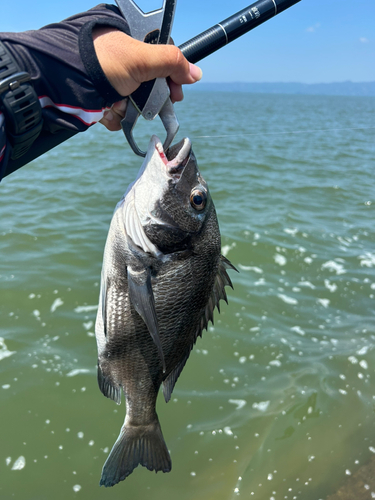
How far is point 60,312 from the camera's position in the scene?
16.6 ft

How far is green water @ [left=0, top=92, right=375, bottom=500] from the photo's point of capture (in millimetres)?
3332

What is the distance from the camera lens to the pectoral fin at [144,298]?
1800 mm

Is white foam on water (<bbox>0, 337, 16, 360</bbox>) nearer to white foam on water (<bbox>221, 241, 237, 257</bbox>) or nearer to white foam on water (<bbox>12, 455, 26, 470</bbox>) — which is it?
white foam on water (<bbox>12, 455, 26, 470</bbox>)

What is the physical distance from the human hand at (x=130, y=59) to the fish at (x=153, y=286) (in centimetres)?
28

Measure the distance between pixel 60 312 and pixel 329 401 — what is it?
11.0 feet

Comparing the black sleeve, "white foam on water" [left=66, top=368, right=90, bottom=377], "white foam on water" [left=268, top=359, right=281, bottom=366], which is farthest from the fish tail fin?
"white foam on water" [left=268, top=359, right=281, bottom=366]

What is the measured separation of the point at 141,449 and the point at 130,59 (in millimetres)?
2027

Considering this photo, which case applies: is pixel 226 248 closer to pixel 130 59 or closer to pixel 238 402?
pixel 238 402

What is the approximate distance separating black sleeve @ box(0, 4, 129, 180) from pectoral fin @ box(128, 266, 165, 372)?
0.72 meters

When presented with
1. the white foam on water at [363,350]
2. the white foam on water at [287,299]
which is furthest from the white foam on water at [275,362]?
the white foam on water at [287,299]

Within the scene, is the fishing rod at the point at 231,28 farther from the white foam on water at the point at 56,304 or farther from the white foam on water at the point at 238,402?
the white foam on water at the point at 56,304

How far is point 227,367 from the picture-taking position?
14.6 ft

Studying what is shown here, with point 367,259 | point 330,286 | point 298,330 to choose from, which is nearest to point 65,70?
point 298,330

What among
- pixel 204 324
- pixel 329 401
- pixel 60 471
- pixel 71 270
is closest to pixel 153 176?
pixel 204 324
